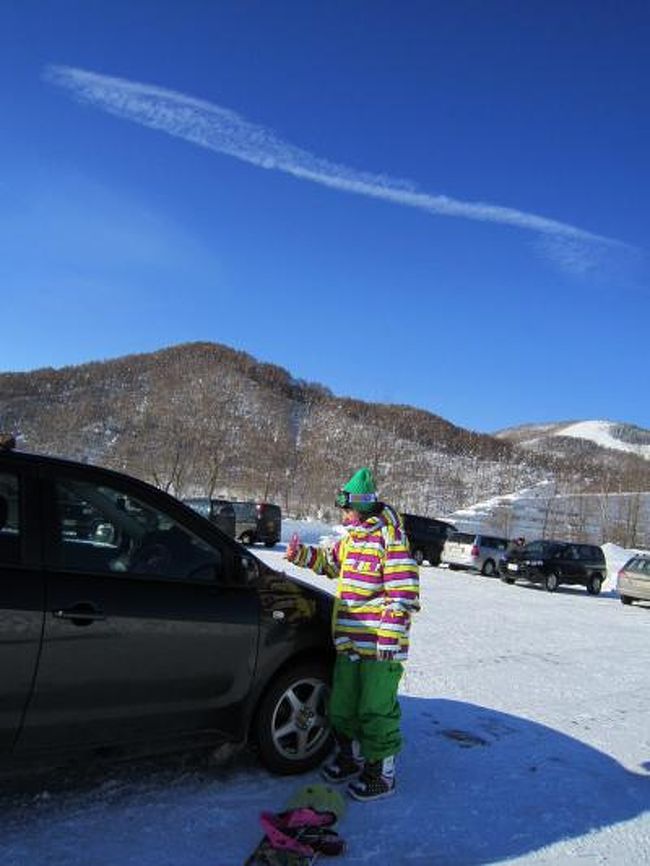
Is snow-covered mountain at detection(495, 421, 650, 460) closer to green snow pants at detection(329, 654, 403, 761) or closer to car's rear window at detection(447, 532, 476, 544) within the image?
car's rear window at detection(447, 532, 476, 544)

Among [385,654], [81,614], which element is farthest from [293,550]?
[81,614]

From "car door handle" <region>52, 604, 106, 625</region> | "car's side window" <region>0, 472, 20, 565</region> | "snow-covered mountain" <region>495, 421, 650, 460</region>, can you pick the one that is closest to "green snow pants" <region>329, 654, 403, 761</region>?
"car door handle" <region>52, 604, 106, 625</region>

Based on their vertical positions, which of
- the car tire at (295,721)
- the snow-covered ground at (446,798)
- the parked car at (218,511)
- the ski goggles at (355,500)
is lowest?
the snow-covered ground at (446,798)

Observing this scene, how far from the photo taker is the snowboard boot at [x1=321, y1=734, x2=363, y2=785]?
16.5 feet

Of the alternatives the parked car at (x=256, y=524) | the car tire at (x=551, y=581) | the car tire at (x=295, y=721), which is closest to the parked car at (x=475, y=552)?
the car tire at (x=551, y=581)

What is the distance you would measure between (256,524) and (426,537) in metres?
6.98

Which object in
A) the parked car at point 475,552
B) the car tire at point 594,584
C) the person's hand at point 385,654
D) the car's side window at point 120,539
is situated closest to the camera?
the car's side window at point 120,539

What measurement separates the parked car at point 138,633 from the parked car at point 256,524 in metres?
26.2

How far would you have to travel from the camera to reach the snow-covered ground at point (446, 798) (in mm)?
4004

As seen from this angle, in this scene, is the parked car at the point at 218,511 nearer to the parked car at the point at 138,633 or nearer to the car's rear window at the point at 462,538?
the car's rear window at the point at 462,538

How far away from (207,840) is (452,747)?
2354 millimetres

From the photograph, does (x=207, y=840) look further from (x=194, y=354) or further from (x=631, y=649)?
(x=194, y=354)

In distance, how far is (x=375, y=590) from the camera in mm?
4949

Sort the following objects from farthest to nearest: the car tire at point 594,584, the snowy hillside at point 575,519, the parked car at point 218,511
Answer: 1. the snowy hillside at point 575,519
2. the parked car at point 218,511
3. the car tire at point 594,584
